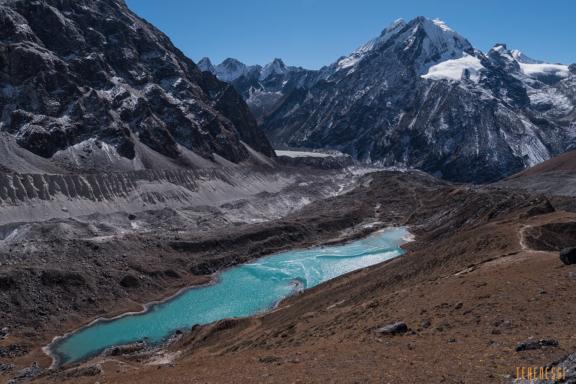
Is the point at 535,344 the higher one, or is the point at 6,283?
the point at 6,283

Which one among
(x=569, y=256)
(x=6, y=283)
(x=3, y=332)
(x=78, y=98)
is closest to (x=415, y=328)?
(x=569, y=256)

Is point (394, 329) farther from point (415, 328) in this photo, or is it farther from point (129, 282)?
point (129, 282)

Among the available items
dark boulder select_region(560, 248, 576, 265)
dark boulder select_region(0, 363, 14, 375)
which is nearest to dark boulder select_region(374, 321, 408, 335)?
dark boulder select_region(560, 248, 576, 265)

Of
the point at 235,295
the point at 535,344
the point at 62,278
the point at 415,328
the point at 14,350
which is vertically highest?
the point at 62,278

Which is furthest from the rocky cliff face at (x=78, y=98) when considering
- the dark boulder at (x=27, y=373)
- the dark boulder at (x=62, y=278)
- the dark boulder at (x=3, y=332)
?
the dark boulder at (x=27, y=373)

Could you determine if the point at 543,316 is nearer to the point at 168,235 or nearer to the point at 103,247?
the point at 103,247

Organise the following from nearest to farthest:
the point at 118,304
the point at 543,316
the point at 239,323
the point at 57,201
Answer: the point at 543,316, the point at 239,323, the point at 118,304, the point at 57,201

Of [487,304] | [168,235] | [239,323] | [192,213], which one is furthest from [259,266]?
[487,304]

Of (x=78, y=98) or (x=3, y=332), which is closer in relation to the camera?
(x=3, y=332)

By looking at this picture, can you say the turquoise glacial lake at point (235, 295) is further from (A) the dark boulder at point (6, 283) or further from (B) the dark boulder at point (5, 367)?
(A) the dark boulder at point (6, 283)
